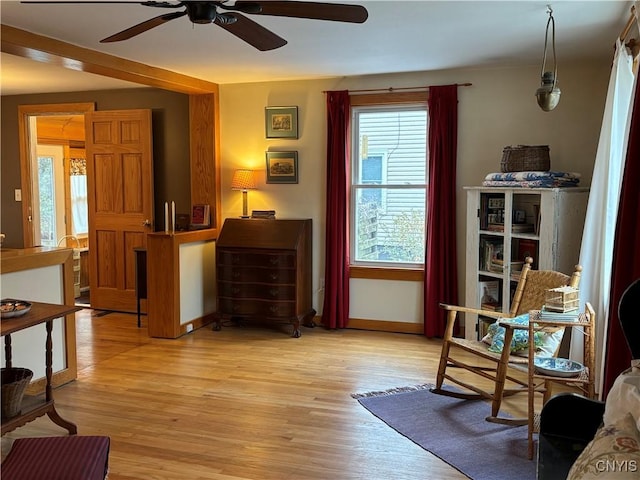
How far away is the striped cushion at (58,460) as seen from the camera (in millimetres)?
1893

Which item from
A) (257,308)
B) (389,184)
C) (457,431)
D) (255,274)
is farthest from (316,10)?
(257,308)

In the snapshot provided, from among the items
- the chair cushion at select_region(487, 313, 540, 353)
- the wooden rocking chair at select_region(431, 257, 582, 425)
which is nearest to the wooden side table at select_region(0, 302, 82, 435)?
the wooden rocking chair at select_region(431, 257, 582, 425)

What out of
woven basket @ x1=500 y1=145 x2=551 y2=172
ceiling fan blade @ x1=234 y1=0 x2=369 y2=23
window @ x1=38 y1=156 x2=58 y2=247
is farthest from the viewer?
window @ x1=38 y1=156 x2=58 y2=247

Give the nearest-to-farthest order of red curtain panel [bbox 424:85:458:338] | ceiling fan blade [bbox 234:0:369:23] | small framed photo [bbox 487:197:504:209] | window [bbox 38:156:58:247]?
ceiling fan blade [bbox 234:0:369:23], small framed photo [bbox 487:197:504:209], red curtain panel [bbox 424:85:458:338], window [bbox 38:156:58:247]

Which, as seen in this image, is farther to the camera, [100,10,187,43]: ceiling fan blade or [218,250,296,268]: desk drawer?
[218,250,296,268]: desk drawer

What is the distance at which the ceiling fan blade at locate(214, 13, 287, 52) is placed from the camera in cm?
242

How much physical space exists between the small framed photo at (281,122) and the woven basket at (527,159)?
2.03m

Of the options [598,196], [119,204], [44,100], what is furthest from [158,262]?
[598,196]

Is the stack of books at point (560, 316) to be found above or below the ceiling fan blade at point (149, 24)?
below

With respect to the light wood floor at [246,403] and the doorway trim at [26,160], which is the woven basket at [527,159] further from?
the doorway trim at [26,160]

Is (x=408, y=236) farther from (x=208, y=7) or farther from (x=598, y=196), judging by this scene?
(x=208, y=7)

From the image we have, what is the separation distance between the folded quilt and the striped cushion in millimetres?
3261

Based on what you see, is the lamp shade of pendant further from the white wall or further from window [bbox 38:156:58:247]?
window [bbox 38:156:58:247]

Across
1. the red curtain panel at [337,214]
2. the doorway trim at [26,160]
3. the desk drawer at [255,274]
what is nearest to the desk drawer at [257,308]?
the desk drawer at [255,274]
